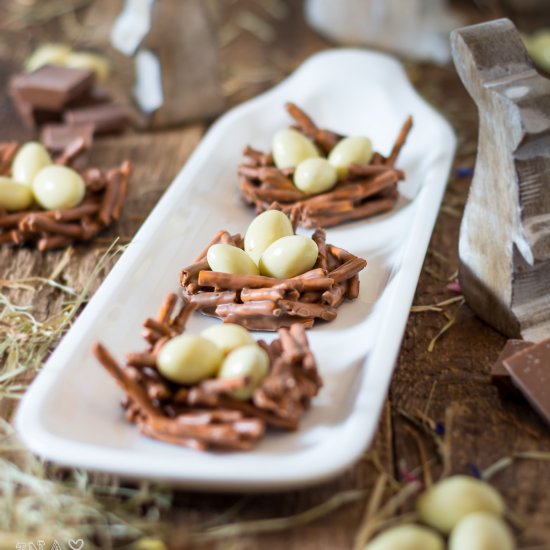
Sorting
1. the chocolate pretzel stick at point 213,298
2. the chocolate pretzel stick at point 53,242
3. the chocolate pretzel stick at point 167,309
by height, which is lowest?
the chocolate pretzel stick at point 53,242

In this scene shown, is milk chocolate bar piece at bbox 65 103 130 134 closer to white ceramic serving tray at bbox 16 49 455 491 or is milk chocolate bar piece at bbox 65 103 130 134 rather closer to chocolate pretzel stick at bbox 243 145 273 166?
white ceramic serving tray at bbox 16 49 455 491

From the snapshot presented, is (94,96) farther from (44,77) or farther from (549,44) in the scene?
(549,44)

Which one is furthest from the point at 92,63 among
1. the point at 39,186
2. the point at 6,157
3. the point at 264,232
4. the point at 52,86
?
the point at 264,232

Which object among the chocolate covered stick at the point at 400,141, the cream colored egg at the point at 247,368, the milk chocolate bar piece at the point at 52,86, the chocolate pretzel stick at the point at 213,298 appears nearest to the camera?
the cream colored egg at the point at 247,368

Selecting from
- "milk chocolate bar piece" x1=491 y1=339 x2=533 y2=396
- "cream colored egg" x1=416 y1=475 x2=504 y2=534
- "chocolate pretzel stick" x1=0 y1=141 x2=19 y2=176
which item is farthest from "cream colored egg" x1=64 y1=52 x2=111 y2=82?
"cream colored egg" x1=416 y1=475 x2=504 y2=534

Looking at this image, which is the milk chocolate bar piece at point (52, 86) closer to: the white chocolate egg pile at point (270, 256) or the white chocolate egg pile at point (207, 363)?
the white chocolate egg pile at point (270, 256)

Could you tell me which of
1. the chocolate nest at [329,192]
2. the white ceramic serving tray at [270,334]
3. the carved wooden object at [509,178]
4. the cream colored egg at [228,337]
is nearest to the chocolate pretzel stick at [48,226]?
the white ceramic serving tray at [270,334]

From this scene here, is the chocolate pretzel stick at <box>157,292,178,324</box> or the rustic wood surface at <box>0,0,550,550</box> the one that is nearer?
the rustic wood surface at <box>0,0,550,550</box>

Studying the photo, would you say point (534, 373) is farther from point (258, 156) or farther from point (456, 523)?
point (258, 156)

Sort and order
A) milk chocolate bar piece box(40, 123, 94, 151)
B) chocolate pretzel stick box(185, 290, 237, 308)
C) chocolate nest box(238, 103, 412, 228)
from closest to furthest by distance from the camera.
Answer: chocolate pretzel stick box(185, 290, 237, 308) → chocolate nest box(238, 103, 412, 228) → milk chocolate bar piece box(40, 123, 94, 151)
